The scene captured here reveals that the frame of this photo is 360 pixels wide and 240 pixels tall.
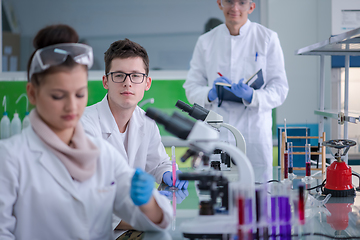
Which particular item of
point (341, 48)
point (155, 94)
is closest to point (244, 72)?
point (341, 48)

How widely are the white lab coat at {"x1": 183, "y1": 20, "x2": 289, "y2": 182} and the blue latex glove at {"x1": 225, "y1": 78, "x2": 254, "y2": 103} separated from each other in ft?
0.17

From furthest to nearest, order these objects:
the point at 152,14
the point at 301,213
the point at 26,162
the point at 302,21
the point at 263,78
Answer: the point at 152,14 → the point at 302,21 → the point at 263,78 → the point at 26,162 → the point at 301,213

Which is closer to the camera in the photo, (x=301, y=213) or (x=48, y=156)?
(x=301, y=213)

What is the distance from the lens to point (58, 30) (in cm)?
102

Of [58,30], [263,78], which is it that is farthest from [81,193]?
[263,78]

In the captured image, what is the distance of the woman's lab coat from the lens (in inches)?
66.4

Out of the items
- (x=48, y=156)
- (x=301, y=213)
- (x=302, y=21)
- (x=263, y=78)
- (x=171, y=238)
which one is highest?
(x=302, y=21)

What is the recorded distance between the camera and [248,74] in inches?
96.1

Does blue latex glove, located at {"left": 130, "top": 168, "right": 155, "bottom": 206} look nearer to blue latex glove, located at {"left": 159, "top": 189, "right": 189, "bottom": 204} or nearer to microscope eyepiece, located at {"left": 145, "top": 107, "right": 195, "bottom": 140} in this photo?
microscope eyepiece, located at {"left": 145, "top": 107, "right": 195, "bottom": 140}

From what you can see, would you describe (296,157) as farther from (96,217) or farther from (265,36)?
(96,217)

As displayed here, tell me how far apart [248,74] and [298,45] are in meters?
1.38

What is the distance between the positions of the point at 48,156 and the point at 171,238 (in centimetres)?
43

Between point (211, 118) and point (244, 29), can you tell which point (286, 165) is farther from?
point (244, 29)

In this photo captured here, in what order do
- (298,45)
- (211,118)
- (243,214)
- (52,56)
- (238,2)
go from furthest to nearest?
1. (298,45)
2. (238,2)
3. (211,118)
4. (52,56)
5. (243,214)
